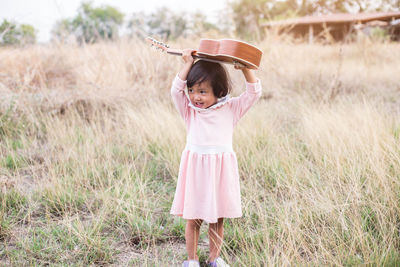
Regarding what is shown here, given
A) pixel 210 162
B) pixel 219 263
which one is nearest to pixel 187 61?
pixel 210 162

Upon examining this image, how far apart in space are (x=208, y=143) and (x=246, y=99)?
329 millimetres

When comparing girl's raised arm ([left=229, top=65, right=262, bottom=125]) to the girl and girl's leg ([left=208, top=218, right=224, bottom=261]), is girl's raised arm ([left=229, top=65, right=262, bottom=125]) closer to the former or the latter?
the girl

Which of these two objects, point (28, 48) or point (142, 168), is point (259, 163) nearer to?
point (142, 168)

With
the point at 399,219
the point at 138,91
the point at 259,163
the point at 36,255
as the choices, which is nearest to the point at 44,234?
the point at 36,255

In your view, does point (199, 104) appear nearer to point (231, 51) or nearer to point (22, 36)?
point (231, 51)

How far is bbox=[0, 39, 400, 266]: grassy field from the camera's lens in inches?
81.6

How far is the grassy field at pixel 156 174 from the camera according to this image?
207 centimetres

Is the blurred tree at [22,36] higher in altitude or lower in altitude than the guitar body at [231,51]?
higher

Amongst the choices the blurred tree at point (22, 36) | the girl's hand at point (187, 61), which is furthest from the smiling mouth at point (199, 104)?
the blurred tree at point (22, 36)

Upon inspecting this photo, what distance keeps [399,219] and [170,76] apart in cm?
383

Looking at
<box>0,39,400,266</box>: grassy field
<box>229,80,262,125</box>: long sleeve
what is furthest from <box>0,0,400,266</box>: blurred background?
<box>229,80,262,125</box>: long sleeve

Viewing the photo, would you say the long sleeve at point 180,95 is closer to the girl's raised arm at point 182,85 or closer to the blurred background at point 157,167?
the girl's raised arm at point 182,85

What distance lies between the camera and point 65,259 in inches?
80.9

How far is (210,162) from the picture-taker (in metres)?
1.83
